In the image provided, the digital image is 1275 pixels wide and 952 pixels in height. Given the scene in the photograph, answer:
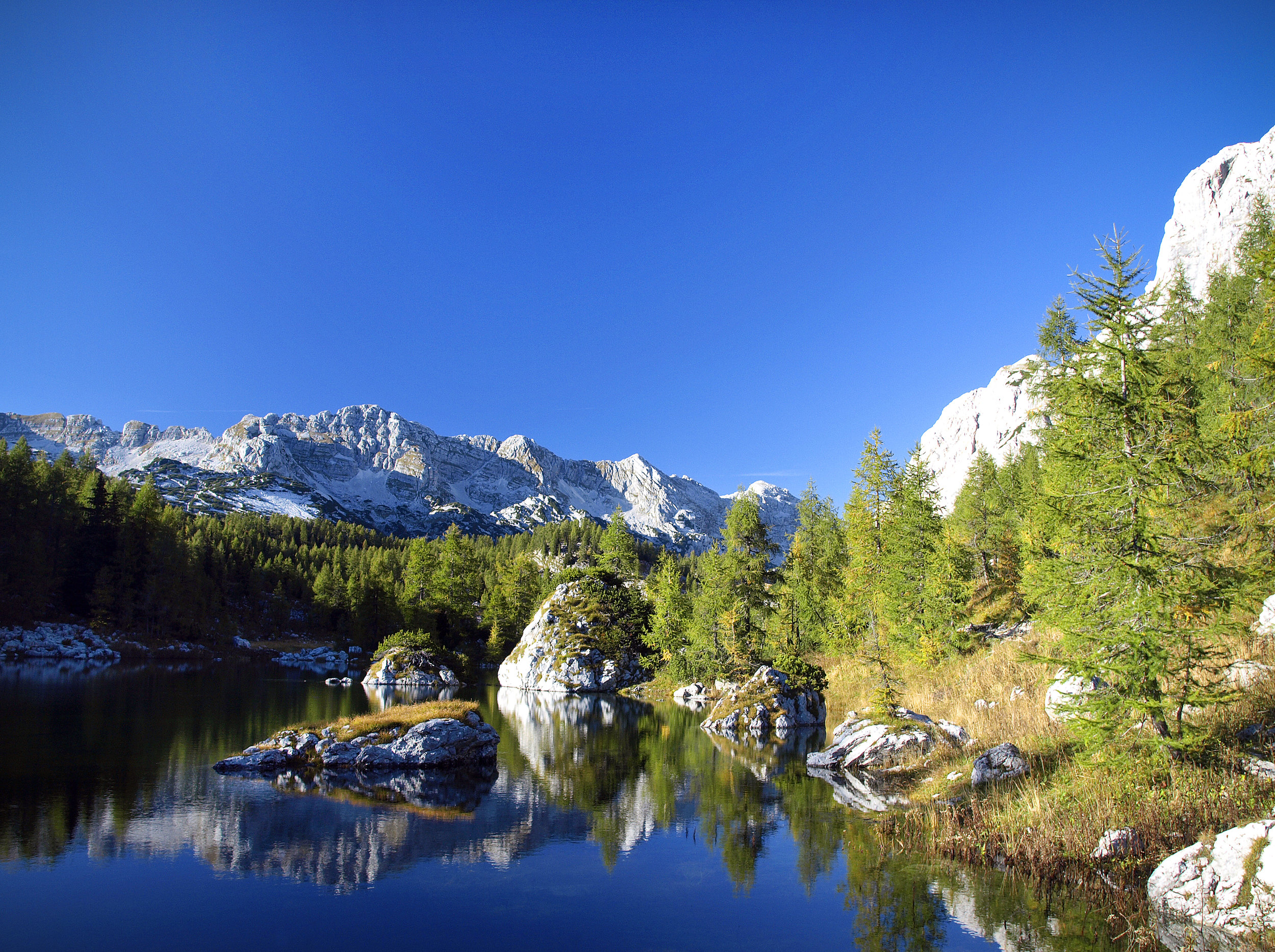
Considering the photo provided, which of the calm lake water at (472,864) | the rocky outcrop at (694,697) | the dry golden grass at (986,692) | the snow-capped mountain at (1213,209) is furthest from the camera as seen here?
the snow-capped mountain at (1213,209)

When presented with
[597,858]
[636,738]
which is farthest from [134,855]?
[636,738]

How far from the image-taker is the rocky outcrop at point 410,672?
6450 cm

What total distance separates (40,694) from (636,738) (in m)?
41.2

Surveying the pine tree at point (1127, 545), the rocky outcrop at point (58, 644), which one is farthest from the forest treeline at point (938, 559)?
the rocky outcrop at point (58, 644)

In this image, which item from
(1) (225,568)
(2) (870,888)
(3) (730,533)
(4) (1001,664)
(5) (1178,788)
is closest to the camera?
(5) (1178,788)

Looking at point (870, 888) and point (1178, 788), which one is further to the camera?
point (870, 888)

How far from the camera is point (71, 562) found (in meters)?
83.7

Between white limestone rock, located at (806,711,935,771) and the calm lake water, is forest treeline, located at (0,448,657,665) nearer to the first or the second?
the calm lake water

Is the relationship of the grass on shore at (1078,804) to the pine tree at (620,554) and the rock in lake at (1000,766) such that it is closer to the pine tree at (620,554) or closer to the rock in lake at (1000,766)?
the rock in lake at (1000,766)

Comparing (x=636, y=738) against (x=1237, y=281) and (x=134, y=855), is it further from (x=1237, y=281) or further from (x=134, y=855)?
(x=1237, y=281)

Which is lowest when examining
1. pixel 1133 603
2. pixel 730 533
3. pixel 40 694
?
pixel 40 694

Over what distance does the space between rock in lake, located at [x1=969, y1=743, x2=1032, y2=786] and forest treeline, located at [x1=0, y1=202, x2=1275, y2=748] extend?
13.9 feet

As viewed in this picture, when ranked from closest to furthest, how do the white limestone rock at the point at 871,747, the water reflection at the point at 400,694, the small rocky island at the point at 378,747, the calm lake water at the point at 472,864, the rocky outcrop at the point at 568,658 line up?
the calm lake water at the point at 472,864 < the white limestone rock at the point at 871,747 < the small rocky island at the point at 378,747 < the water reflection at the point at 400,694 < the rocky outcrop at the point at 568,658

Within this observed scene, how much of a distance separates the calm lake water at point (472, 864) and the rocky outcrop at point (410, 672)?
34.4 meters
